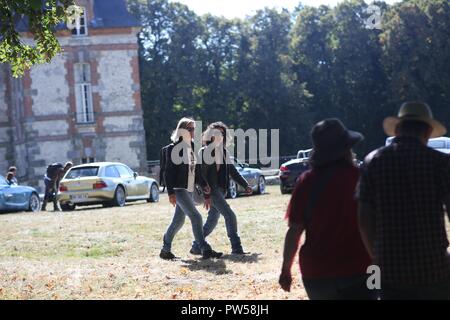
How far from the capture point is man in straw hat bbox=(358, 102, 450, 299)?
4.93 metres

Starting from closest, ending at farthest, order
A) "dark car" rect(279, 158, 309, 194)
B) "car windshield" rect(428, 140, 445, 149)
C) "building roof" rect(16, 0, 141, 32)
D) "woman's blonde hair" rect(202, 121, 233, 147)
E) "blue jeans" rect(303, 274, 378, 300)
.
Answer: "blue jeans" rect(303, 274, 378, 300) < "woman's blonde hair" rect(202, 121, 233, 147) < "dark car" rect(279, 158, 309, 194) < "car windshield" rect(428, 140, 445, 149) < "building roof" rect(16, 0, 141, 32)

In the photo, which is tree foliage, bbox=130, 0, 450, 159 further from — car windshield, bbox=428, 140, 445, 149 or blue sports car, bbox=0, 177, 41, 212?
blue sports car, bbox=0, 177, 41, 212

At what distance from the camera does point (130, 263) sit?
11.5 meters

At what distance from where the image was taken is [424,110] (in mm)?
5234

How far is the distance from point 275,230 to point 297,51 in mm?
52479

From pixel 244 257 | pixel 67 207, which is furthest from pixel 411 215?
pixel 67 207

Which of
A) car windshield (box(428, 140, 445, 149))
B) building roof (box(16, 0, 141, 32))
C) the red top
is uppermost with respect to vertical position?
building roof (box(16, 0, 141, 32))

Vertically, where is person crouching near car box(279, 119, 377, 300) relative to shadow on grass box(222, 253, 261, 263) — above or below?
above

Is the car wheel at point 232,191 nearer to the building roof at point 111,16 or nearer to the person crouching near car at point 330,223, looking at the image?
the building roof at point 111,16

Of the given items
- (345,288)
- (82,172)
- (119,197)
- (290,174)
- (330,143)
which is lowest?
(119,197)

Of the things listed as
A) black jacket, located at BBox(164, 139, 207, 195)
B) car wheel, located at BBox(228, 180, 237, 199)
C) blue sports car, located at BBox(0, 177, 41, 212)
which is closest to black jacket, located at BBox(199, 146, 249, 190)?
black jacket, located at BBox(164, 139, 207, 195)

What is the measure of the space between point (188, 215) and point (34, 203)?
15.7 m

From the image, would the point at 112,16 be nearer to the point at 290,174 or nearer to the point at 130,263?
the point at 290,174

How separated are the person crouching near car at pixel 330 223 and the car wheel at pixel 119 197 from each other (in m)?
20.0
